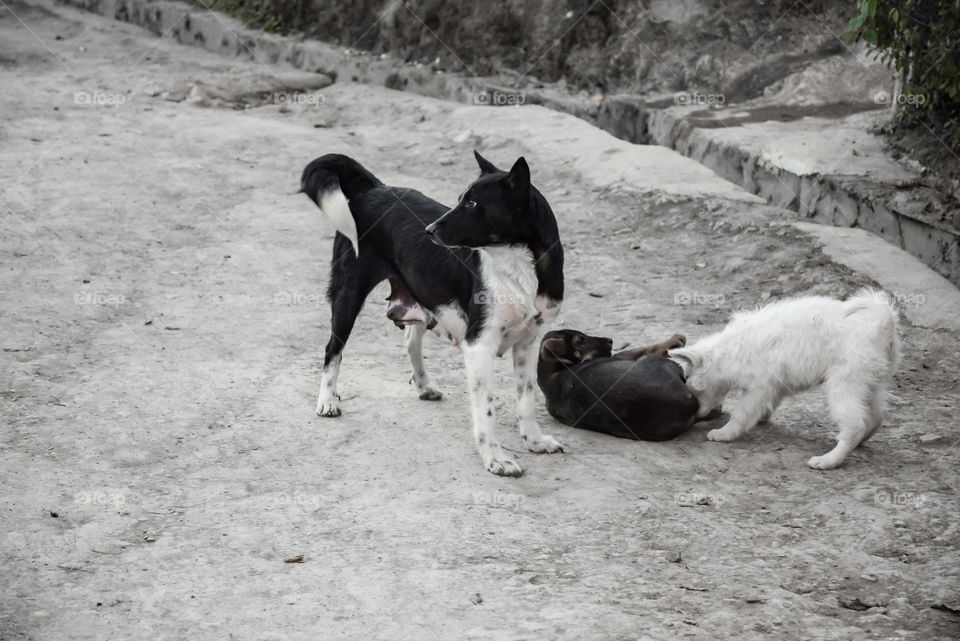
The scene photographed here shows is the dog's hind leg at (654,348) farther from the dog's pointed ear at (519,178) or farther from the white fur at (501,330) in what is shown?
the dog's pointed ear at (519,178)

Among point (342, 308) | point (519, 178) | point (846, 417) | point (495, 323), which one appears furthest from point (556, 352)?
point (846, 417)

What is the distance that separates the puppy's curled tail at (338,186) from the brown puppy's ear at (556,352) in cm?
111

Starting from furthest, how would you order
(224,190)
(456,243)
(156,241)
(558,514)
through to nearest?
(224,190) → (156,241) → (456,243) → (558,514)

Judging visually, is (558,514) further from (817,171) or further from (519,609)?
(817,171)

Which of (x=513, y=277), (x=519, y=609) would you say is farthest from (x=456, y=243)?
(x=519, y=609)

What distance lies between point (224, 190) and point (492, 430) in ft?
16.7

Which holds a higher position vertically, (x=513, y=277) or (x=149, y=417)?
(x=513, y=277)

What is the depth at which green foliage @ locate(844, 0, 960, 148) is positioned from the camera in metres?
7.05

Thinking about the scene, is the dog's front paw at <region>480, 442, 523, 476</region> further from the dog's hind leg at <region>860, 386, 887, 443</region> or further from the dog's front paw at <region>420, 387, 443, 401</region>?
the dog's hind leg at <region>860, 386, 887, 443</region>

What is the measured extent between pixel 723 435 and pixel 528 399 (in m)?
0.97

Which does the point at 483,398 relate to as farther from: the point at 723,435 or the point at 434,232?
the point at 723,435

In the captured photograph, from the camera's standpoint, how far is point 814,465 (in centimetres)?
479

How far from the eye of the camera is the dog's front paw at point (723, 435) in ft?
16.9

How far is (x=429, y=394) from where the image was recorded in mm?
5672
